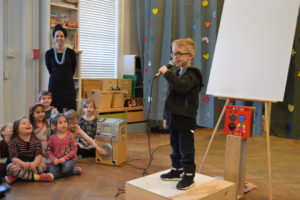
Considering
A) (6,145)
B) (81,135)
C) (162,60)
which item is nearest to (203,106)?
(162,60)

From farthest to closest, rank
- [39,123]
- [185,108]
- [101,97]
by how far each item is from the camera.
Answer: [101,97], [39,123], [185,108]

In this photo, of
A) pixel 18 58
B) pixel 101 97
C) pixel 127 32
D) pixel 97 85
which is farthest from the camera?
pixel 127 32

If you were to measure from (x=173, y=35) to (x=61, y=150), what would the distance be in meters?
2.50

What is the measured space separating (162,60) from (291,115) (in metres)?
1.92

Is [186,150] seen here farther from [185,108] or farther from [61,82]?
[61,82]

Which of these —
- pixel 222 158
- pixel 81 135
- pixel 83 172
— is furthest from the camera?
pixel 222 158

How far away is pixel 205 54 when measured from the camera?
4258 mm

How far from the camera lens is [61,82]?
361 centimetres

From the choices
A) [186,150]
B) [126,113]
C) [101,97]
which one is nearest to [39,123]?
[101,97]

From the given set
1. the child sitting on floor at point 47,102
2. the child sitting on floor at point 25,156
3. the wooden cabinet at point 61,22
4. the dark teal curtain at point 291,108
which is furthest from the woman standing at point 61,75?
the dark teal curtain at point 291,108

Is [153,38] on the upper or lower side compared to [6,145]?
upper

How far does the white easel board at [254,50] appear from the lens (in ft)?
8.70

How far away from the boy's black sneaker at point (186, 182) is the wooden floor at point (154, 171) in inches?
22.1

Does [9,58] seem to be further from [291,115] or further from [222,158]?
[291,115]
